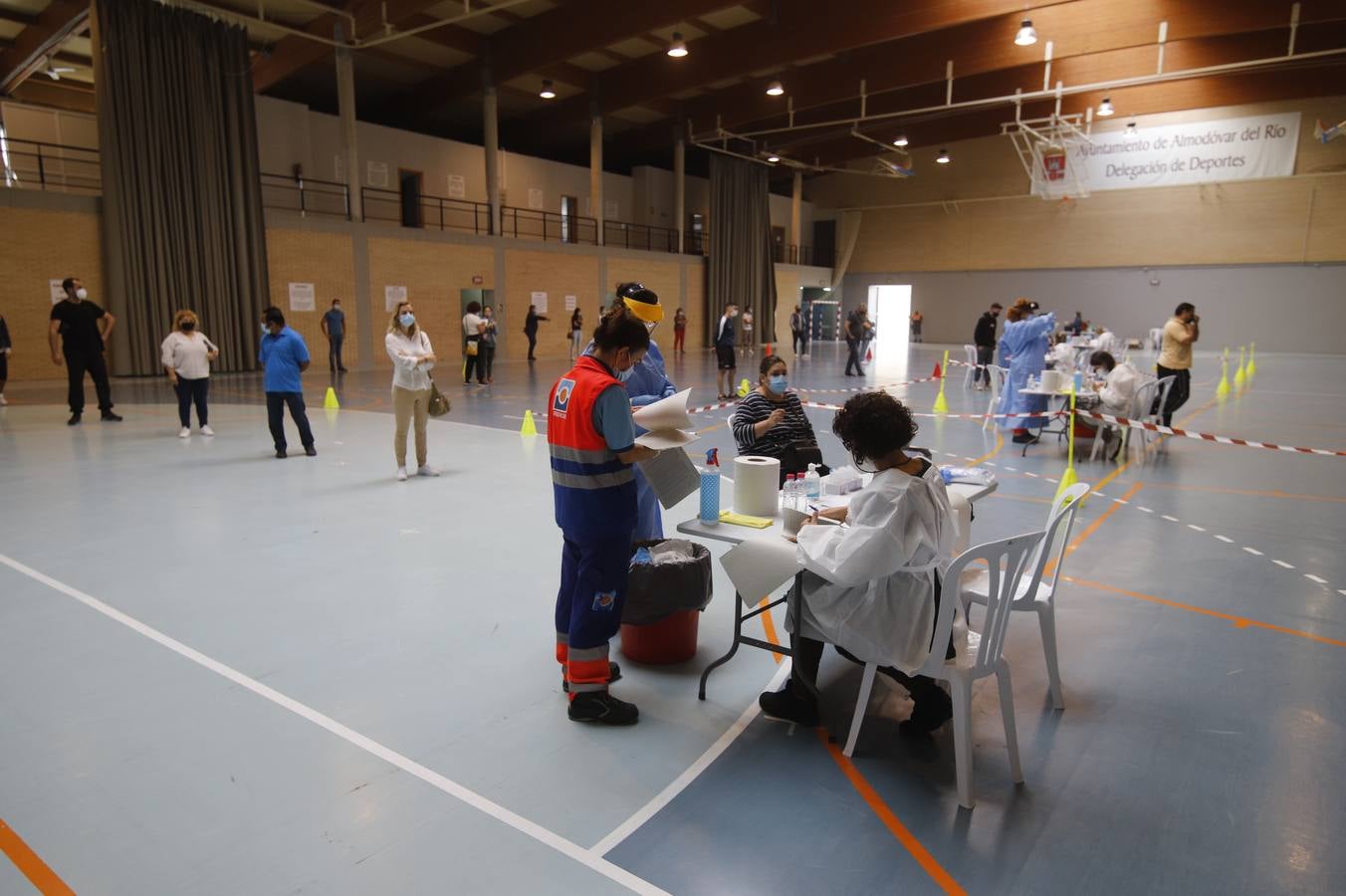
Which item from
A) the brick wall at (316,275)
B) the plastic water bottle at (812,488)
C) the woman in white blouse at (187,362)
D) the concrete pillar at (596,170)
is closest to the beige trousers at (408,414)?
the woman in white blouse at (187,362)

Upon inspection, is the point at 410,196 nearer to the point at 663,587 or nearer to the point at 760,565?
the point at 663,587

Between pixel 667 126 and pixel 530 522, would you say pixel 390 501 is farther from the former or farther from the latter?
pixel 667 126

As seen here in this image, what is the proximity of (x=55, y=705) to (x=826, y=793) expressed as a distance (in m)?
3.04

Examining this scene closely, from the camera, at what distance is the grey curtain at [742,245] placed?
28.9m

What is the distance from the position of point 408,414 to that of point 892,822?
5.81 meters

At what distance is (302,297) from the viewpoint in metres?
18.0

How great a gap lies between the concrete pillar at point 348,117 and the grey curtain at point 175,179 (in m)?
1.87

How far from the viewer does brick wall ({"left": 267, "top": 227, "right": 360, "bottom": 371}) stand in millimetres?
17578

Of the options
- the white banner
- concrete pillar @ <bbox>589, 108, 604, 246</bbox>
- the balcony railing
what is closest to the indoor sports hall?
the balcony railing

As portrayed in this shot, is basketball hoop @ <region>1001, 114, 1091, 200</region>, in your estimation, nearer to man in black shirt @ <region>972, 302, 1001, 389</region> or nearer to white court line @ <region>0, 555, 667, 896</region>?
man in black shirt @ <region>972, 302, 1001, 389</region>

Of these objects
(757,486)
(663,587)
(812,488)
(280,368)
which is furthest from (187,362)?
(812,488)

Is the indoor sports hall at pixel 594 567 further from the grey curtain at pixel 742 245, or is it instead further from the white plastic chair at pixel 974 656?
the grey curtain at pixel 742 245

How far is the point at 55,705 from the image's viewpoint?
317 cm

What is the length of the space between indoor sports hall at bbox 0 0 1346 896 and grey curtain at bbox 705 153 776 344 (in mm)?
10374
